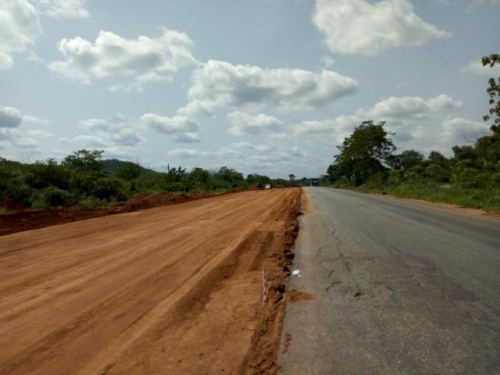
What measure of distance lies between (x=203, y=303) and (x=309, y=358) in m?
2.15

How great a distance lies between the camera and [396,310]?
5.16 m

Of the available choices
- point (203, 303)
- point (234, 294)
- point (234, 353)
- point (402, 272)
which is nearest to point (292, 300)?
point (234, 294)

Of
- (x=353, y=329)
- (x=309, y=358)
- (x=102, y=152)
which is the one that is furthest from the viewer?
(x=102, y=152)

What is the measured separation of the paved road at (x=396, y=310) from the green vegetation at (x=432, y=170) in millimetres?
16799

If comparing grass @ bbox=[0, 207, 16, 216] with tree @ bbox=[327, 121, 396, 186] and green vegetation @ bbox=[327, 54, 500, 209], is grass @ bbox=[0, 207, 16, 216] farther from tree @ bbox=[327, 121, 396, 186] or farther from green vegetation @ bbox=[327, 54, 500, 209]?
tree @ bbox=[327, 121, 396, 186]

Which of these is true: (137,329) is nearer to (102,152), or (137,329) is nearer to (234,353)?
(234,353)

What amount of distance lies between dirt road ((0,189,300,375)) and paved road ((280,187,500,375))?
472 mm

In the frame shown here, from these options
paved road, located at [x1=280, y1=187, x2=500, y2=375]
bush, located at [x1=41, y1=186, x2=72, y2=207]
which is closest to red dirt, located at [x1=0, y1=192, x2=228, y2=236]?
bush, located at [x1=41, y1=186, x2=72, y2=207]

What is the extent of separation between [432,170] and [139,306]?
72.0 meters

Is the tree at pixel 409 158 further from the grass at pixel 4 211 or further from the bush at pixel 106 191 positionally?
the grass at pixel 4 211

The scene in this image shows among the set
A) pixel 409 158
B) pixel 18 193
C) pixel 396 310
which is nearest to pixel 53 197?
pixel 18 193

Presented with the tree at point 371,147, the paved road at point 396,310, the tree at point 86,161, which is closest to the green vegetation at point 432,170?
the tree at point 371,147

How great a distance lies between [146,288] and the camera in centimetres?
635

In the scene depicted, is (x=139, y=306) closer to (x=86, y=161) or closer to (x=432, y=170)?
(x=86, y=161)
